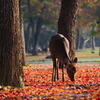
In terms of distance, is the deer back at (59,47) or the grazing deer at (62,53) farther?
the deer back at (59,47)

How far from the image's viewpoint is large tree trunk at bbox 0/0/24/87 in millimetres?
11016

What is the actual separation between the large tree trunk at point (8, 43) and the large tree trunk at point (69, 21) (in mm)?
9140

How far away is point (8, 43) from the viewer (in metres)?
11.0

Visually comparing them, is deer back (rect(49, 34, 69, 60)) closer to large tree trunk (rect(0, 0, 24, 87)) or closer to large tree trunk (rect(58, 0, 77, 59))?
large tree trunk (rect(0, 0, 24, 87))

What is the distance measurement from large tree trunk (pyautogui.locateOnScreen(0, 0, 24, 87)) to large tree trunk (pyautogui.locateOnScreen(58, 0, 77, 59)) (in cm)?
914

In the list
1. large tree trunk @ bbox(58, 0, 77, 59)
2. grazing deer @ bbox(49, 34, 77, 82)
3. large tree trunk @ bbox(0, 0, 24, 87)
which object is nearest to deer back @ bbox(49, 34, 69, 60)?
grazing deer @ bbox(49, 34, 77, 82)

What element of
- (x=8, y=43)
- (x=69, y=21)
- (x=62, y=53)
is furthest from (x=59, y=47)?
(x=69, y=21)

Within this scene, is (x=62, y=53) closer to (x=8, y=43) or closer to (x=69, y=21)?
(x=8, y=43)

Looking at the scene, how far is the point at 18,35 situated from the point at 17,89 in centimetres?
180

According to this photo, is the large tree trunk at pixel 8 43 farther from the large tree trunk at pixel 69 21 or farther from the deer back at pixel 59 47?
the large tree trunk at pixel 69 21

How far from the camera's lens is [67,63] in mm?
12148

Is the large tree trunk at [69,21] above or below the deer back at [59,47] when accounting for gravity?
above

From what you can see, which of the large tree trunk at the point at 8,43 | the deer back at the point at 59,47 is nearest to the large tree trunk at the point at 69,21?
the deer back at the point at 59,47

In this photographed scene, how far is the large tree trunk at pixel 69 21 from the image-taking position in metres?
20.0
